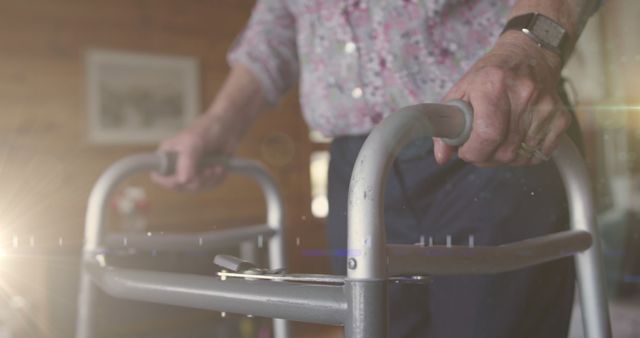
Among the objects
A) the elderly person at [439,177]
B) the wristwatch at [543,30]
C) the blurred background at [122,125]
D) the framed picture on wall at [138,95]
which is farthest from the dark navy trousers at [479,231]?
the framed picture on wall at [138,95]

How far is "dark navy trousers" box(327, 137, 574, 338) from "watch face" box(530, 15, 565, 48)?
148 millimetres

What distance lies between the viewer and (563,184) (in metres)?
0.57

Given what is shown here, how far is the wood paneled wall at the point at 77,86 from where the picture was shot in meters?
2.44

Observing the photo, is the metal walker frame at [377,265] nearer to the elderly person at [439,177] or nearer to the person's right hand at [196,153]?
the elderly person at [439,177]

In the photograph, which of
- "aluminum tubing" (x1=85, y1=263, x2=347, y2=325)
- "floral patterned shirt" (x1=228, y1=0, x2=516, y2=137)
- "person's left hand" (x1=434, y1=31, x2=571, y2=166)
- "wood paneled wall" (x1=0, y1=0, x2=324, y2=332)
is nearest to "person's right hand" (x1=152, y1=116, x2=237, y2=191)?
"floral patterned shirt" (x1=228, y1=0, x2=516, y2=137)

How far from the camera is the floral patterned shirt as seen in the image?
58 centimetres

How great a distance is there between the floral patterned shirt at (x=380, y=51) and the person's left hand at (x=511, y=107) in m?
0.14

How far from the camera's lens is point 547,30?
0.46 metres

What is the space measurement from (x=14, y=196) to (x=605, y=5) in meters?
1.89

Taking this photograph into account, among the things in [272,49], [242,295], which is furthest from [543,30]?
[272,49]

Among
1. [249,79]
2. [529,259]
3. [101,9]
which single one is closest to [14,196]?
[101,9]

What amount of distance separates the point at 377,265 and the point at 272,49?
0.52 meters

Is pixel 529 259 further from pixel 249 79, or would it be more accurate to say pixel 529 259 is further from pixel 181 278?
pixel 249 79

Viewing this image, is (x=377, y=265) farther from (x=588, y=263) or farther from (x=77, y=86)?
(x=77, y=86)
